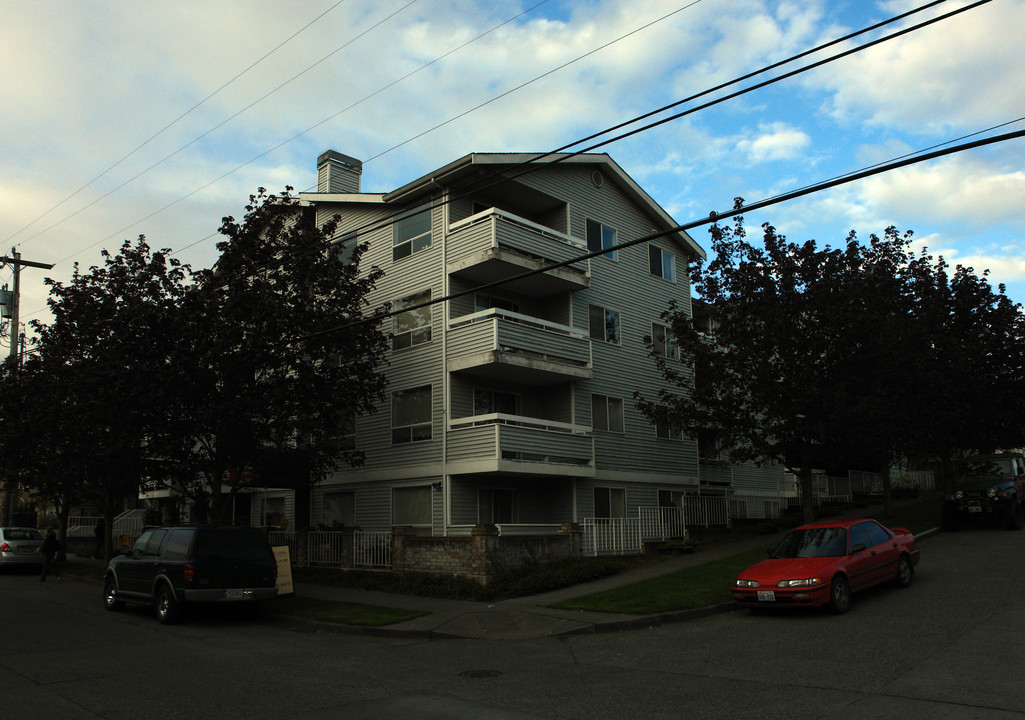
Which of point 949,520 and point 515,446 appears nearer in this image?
point 515,446

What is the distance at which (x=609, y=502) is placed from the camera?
1010 inches

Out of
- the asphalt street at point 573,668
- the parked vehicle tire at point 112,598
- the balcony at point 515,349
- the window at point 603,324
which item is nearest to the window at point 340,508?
the balcony at point 515,349

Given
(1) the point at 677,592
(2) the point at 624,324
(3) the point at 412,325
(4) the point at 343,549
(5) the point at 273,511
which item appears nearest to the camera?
(1) the point at 677,592

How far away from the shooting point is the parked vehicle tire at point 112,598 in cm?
1742

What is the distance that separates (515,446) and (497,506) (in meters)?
2.77

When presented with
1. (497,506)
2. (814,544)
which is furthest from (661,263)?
(814,544)

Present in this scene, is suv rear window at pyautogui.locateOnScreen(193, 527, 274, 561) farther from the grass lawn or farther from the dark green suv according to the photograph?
the grass lawn

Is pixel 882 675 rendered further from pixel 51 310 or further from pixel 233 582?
pixel 51 310

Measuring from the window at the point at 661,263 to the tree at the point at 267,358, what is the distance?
11971 millimetres

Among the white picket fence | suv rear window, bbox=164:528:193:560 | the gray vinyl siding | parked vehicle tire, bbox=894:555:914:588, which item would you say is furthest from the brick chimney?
parked vehicle tire, bbox=894:555:914:588

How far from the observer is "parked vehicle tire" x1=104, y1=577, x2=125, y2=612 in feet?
57.2

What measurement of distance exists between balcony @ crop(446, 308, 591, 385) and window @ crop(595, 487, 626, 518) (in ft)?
12.3

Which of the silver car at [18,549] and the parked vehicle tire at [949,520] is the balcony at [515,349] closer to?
the parked vehicle tire at [949,520]

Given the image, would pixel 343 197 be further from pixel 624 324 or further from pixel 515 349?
pixel 624 324
